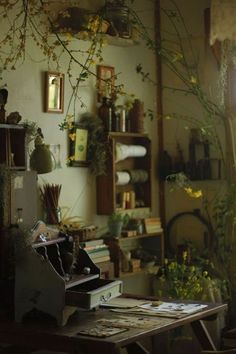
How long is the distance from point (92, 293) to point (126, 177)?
6.59 feet

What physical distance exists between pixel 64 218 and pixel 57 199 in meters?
0.25

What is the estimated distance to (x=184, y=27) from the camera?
5.88 meters

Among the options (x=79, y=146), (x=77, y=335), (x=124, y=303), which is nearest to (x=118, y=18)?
(x=79, y=146)

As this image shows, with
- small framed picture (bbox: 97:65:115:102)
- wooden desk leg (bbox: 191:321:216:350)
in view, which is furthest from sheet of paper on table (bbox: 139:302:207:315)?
small framed picture (bbox: 97:65:115:102)

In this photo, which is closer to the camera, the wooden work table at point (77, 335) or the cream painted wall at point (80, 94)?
the wooden work table at point (77, 335)

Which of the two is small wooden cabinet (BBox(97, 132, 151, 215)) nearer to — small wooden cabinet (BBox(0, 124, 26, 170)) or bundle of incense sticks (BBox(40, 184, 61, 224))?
bundle of incense sticks (BBox(40, 184, 61, 224))

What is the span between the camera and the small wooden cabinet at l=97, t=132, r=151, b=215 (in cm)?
534

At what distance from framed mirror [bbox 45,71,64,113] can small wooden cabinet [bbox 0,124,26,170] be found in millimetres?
642

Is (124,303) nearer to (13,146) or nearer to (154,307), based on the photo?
(154,307)

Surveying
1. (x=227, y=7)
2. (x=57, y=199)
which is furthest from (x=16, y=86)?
(x=227, y=7)

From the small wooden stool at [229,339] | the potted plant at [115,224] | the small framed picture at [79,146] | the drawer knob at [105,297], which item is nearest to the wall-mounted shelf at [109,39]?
the small framed picture at [79,146]

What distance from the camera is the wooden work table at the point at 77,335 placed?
10.5 ft

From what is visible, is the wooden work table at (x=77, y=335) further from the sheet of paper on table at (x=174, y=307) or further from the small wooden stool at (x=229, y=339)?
the small wooden stool at (x=229, y=339)

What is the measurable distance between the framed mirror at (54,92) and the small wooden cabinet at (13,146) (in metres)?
0.64
